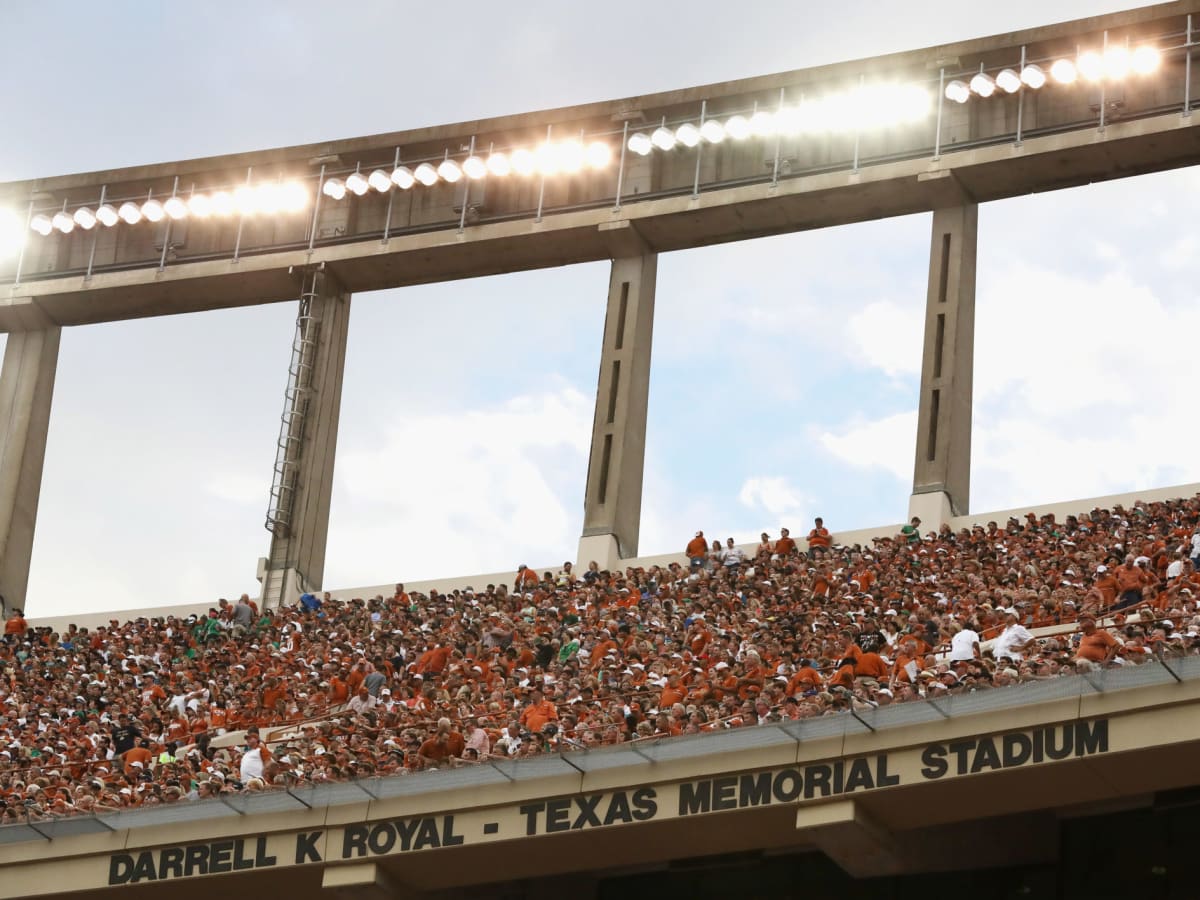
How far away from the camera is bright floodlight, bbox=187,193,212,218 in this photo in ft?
142

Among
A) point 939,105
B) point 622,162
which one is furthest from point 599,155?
point 939,105

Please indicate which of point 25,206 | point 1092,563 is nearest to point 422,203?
point 25,206

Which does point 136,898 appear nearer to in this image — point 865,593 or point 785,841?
point 785,841

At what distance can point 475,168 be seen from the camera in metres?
41.0

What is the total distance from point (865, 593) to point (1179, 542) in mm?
4340

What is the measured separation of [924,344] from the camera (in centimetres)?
3681

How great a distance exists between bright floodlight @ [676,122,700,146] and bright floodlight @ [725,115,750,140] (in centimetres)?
59

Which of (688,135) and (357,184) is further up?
(357,184)

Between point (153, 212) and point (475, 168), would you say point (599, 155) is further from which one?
point (153, 212)

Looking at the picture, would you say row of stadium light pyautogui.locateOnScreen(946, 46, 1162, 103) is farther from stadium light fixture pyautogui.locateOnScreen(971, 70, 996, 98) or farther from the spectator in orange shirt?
the spectator in orange shirt

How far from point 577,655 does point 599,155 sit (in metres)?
15.4

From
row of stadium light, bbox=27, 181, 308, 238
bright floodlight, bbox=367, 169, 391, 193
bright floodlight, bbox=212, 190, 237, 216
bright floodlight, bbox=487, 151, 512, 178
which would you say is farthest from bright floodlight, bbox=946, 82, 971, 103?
bright floodlight, bbox=212, 190, 237, 216

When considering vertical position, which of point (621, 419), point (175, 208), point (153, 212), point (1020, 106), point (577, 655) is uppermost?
point (175, 208)

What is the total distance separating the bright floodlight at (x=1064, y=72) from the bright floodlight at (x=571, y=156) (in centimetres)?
908
